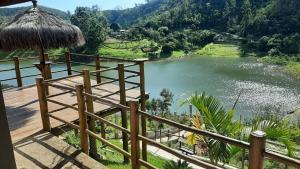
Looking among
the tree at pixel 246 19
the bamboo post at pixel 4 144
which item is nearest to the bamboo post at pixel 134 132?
the bamboo post at pixel 4 144

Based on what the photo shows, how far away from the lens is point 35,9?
6.16 m

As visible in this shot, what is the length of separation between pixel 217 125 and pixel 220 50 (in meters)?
45.9

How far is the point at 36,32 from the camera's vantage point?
18.9ft

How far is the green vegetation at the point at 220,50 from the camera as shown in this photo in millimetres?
45906

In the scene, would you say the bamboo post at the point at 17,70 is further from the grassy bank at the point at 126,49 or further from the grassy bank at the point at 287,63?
the grassy bank at the point at 126,49

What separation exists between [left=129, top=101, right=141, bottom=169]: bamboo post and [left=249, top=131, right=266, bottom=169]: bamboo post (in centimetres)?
123

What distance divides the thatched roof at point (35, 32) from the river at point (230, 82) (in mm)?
12581

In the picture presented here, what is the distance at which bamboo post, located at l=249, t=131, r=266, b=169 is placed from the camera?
2.12 m

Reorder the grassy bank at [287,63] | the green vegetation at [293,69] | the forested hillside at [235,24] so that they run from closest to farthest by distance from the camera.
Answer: the green vegetation at [293,69] < the grassy bank at [287,63] < the forested hillside at [235,24]

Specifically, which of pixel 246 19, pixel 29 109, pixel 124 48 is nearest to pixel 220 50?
pixel 246 19

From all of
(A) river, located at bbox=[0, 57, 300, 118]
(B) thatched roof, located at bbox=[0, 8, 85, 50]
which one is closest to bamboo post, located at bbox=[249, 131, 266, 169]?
(B) thatched roof, located at bbox=[0, 8, 85, 50]

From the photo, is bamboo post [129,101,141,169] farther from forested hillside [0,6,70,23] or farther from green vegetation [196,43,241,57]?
green vegetation [196,43,241,57]

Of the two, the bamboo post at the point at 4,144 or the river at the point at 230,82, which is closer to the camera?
the bamboo post at the point at 4,144

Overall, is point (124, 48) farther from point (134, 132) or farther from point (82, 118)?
point (134, 132)
